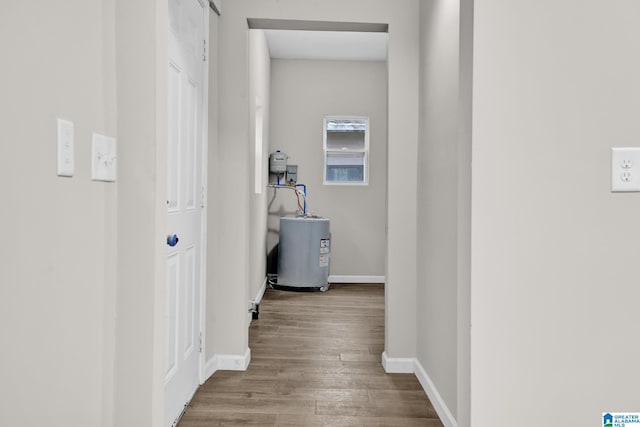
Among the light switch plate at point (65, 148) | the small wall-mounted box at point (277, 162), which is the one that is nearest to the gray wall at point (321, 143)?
the small wall-mounted box at point (277, 162)

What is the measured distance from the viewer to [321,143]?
607 centimetres

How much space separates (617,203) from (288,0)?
2254 millimetres

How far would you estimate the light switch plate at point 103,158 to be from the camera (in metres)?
1.15

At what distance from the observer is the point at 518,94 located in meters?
1.27

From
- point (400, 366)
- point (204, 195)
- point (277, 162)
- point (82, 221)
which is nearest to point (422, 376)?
point (400, 366)

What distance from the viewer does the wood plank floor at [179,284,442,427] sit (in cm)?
225

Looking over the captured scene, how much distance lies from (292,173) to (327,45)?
1.64 meters

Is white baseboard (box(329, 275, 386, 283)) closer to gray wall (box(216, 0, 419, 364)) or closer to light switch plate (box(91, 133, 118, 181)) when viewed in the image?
gray wall (box(216, 0, 419, 364))

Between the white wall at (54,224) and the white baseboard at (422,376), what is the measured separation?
5.15ft

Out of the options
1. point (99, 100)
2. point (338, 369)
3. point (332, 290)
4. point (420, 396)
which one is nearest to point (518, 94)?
point (99, 100)

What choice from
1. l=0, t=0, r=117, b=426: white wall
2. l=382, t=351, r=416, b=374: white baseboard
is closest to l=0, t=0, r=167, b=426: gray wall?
l=0, t=0, r=117, b=426: white wall

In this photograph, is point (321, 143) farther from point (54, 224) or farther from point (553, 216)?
point (54, 224)

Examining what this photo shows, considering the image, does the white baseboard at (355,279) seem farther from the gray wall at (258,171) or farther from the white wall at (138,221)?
the white wall at (138,221)

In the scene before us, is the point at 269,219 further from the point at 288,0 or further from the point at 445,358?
the point at 445,358
